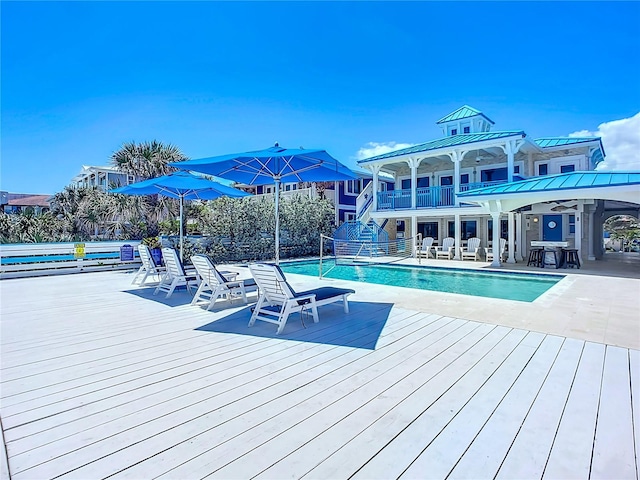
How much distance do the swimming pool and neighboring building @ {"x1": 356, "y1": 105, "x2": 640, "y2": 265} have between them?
2.31 metres

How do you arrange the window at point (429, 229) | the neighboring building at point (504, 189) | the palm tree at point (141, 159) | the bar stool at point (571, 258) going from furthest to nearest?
the window at point (429, 229) → the palm tree at point (141, 159) → the bar stool at point (571, 258) → the neighboring building at point (504, 189)

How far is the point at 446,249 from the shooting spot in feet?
56.4

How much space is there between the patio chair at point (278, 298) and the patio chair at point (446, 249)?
1233cm

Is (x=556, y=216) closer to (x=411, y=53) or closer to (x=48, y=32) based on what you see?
(x=411, y=53)

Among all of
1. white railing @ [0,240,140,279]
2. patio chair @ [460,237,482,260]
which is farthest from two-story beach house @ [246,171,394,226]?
white railing @ [0,240,140,279]

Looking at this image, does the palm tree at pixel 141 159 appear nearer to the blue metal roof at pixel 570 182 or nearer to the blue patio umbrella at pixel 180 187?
the blue patio umbrella at pixel 180 187

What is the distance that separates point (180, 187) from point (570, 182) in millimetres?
11567

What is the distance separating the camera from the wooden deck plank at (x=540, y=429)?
1947 mm

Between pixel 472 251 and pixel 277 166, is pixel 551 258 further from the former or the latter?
pixel 277 166

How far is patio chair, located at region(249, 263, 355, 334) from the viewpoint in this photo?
4.66m

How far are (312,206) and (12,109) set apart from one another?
12521mm

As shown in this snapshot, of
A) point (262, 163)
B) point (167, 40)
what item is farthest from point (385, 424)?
point (167, 40)

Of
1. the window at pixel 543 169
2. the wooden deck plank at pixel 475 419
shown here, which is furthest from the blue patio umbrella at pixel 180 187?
the window at pixel 543 169

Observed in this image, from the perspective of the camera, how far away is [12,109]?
1226cm
